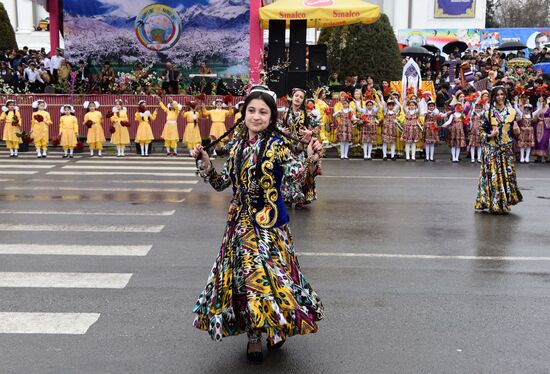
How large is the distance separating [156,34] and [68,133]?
341 inches

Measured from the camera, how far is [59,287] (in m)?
6.63

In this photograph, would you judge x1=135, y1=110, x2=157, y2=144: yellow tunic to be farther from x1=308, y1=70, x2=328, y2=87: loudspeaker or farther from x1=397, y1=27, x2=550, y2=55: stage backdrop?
x1=397, y1=27, x2=550, y2=55: stage backdrop

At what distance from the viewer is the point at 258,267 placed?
470 centimetres

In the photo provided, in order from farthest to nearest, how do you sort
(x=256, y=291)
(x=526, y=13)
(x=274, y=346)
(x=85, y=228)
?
1. (x=526, y=13)
2. (x=85, y=228)
3. (x=274, y=346)
4. (x=256, y=291)

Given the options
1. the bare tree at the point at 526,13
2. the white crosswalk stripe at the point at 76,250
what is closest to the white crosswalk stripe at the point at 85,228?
the white crosswalk stripe at the point at 76,250

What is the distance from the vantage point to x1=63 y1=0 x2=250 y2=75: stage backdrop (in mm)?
25438

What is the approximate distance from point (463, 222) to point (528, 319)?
428 centimetres

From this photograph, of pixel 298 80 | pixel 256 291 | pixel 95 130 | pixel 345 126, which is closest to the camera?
pixel 256 291

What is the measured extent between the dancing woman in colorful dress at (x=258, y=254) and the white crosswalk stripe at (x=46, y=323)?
126cm

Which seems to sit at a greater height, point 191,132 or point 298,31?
point 298,31

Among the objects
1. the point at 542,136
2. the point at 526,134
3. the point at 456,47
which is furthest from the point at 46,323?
the point at 456,47

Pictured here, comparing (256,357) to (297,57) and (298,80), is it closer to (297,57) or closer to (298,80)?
(298,80)

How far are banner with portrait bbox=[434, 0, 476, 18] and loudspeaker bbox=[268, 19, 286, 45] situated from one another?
97.3 feet

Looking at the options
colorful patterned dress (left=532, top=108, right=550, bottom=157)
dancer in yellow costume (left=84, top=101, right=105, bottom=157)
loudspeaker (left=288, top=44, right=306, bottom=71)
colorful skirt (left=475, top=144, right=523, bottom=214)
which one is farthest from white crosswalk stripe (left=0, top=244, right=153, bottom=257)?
loudspeaker (left=288, top=44, right=306, bottom=71)
